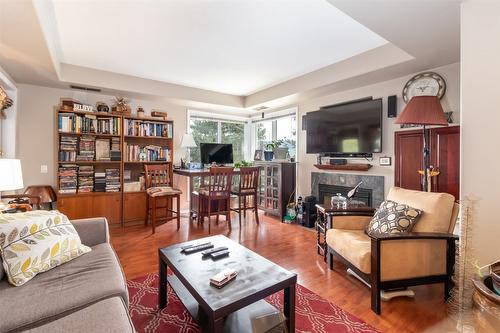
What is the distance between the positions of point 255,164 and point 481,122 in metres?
3.70

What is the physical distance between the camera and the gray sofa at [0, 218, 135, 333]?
3.54ft

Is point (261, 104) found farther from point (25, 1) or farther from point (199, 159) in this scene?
point (25, 1)

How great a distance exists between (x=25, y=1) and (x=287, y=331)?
266 cm

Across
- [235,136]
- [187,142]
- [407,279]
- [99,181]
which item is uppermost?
[235,136]

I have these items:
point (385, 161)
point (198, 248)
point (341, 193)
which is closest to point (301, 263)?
point (198, 248)

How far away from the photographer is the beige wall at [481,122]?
158 centimetres

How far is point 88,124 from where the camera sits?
3.79 meters

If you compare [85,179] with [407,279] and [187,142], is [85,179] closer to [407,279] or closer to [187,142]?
[187,142]

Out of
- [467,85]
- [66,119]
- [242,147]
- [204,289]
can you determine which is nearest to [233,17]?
[467,85]

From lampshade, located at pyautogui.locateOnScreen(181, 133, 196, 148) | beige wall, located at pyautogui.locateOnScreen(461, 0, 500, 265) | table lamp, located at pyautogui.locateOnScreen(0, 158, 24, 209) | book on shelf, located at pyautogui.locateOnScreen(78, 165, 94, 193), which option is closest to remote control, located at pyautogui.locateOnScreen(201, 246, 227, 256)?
table lamp, located at pyautogui.locateOnScreen(0, 158, 24, 209)

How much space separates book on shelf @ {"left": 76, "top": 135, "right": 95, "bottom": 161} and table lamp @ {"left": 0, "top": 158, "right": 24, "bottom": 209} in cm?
189

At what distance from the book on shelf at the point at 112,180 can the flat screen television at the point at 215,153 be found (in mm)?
1484

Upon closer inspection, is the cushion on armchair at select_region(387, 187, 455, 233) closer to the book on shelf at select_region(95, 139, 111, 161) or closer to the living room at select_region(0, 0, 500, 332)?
the living room at select_region(0, 0, 500, 332)

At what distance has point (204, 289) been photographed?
1343mm
